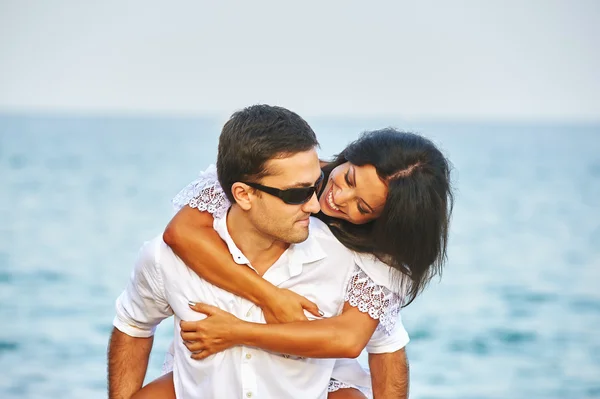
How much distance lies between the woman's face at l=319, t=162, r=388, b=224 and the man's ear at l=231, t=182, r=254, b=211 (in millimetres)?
338

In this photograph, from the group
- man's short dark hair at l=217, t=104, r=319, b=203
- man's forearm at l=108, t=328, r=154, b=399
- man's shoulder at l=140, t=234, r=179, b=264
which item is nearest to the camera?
man's short dark hair at l=217, t=104, r=319, b=203

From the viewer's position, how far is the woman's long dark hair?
306 centimetres

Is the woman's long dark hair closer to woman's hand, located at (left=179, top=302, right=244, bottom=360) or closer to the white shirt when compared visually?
the white shirt

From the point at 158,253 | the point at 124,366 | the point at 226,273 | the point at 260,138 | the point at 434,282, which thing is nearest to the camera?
the point at 260,138

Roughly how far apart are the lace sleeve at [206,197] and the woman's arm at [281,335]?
0.34m

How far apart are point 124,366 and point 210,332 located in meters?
0.53

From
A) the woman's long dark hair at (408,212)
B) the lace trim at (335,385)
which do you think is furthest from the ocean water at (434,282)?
the lace trim at (335,385)

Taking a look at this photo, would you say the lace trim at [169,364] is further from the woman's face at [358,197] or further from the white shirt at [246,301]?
the woman's face at [358,197]

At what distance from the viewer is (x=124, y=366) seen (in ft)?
10.9

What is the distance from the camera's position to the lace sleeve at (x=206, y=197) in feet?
10.4

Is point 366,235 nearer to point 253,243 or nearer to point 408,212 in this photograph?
point 408,212

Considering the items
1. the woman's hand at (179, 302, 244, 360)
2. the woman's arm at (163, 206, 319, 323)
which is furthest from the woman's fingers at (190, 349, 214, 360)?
the woman's arm at (163, 206, 319, 323)

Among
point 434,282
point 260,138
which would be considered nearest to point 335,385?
point 260,138

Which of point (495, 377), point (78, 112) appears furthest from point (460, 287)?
point (78, 112)
